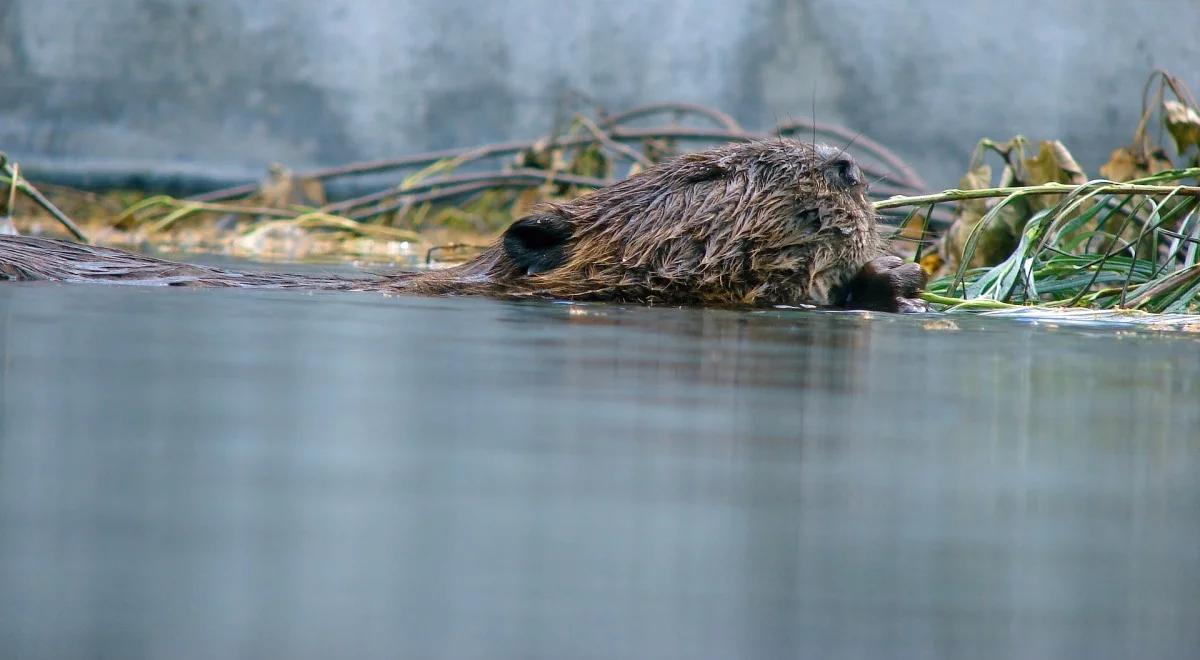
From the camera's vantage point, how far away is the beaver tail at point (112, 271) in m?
4.09

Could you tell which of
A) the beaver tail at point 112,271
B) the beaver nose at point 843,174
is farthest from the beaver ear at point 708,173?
the beaver tail at point 112,271

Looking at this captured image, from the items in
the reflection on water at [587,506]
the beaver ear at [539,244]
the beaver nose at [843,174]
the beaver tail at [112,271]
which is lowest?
the reflection on water at [587,506]

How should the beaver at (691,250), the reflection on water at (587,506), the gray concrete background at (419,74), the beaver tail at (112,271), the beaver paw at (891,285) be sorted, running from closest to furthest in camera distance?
the reflection on water at (587,506), the beaver paw at (891,285), the beaver at (691,250), the beaver tail at (112,271), the gray concrete background at (419,74)

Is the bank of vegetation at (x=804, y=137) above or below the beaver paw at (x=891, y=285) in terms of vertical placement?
above

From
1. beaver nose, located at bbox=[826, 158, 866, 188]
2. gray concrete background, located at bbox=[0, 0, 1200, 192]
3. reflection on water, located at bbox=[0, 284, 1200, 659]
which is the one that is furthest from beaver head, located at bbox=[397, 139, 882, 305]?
gray concrete background, located at bbox=[0, 0, 1200, 192]

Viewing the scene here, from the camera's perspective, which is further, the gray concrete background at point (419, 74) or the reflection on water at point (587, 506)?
the gray concrete background at point (419, 74)

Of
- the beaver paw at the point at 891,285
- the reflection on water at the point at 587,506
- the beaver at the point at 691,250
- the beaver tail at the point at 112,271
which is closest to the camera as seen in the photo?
the reflection on water at the point at 587,506

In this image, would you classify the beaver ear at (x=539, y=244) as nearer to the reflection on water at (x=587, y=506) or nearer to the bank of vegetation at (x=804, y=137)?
the bank of vegetation at (x=804, y=137)

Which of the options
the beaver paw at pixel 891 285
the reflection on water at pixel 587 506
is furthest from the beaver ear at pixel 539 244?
the reflection on water at pixel 587 506

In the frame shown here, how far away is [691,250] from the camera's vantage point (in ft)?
13.2

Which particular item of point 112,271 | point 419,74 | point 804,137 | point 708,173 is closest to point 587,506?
point 708,173

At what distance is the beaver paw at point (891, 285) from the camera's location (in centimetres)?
382

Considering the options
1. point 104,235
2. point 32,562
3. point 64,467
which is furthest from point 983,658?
point 104,235

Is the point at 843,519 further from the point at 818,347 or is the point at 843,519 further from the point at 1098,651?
the point at 818,347
